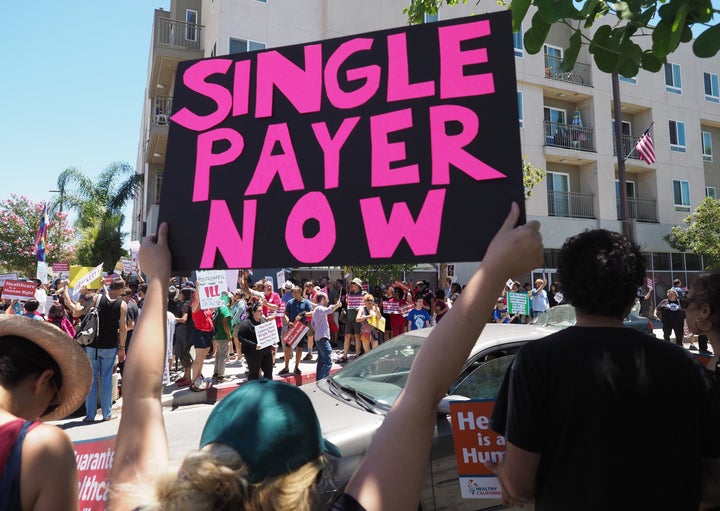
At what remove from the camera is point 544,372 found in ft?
5.42

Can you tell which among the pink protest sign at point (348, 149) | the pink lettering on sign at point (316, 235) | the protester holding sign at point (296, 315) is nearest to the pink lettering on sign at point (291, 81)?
the pink protest sign at point (348, 149)

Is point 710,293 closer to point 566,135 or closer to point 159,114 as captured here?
point 159,114

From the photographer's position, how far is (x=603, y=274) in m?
1.71

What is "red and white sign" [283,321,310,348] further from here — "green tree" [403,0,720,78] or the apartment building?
the apartment building

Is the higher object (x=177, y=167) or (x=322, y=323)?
(x=177, y=167)

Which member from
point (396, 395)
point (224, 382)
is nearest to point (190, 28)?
point (224, 382)

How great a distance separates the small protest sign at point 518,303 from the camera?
42.8 feet

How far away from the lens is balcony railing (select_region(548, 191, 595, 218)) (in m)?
23.2

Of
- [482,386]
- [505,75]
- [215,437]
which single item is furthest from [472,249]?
[482,386]

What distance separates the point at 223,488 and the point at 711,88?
33889 millimetres

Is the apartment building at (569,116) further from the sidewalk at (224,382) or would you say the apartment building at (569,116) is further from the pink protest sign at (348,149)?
the pink protest sign at (348,149)

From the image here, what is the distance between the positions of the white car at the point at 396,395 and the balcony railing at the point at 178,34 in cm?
1948

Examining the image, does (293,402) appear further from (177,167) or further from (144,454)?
(177,167)

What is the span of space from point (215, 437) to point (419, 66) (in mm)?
1588
